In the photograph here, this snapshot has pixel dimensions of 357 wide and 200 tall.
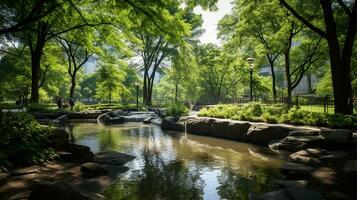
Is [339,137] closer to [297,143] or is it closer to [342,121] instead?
[297,143]

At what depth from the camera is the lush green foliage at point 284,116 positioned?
1326 centimetres

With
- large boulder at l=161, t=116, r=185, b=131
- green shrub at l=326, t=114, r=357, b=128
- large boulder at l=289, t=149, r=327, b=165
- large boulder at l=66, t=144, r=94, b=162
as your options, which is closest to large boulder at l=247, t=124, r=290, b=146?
green shrub at l=326, t=114, r=357, b=128

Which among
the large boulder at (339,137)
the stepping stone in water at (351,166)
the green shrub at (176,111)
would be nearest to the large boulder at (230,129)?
the large boulder at (339,137)

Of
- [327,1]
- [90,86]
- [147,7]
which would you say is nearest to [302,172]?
[147,7]

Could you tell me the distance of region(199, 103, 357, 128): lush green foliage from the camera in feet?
43.5

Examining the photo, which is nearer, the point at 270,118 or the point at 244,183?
the point at 244,183

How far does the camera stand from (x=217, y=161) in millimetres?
11227

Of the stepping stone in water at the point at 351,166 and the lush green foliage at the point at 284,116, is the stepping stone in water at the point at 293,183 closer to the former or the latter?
the stepping stone in water at the point at 351,166

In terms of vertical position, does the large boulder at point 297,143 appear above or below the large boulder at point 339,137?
below

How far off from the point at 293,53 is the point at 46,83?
129 feet

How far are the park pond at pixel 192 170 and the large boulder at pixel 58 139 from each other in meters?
2.25

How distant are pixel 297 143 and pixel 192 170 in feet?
15.2

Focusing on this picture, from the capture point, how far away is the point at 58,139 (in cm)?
1062

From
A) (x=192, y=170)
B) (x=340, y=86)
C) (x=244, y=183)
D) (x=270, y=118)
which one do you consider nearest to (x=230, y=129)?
(x=270, y=118)
